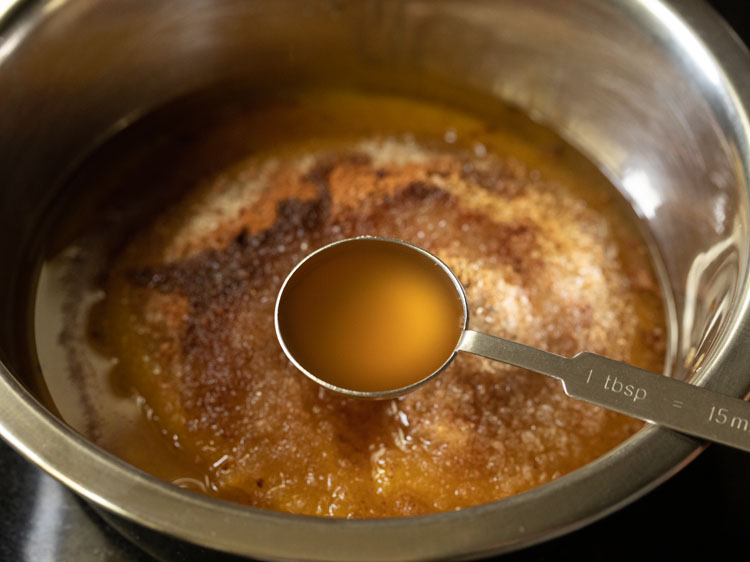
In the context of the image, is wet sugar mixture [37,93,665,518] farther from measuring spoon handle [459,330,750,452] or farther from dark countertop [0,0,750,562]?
measuring spoon handle [459,330,750,452]

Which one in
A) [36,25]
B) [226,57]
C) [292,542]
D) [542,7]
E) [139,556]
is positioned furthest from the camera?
[226,57]

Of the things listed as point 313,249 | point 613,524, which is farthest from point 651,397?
point 313,249

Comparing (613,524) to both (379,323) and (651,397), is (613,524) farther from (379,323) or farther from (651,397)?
(379,323)

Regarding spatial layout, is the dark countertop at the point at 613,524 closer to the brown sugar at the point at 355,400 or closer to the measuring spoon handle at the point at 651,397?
the brown sugar at the point at 355,400

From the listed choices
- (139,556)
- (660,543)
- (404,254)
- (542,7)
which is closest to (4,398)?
(139,556)

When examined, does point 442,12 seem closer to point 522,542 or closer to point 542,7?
point 542,7

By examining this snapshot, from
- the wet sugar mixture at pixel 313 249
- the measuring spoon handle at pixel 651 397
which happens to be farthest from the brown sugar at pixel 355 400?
the measuring spoon handle at pixel 651 397
